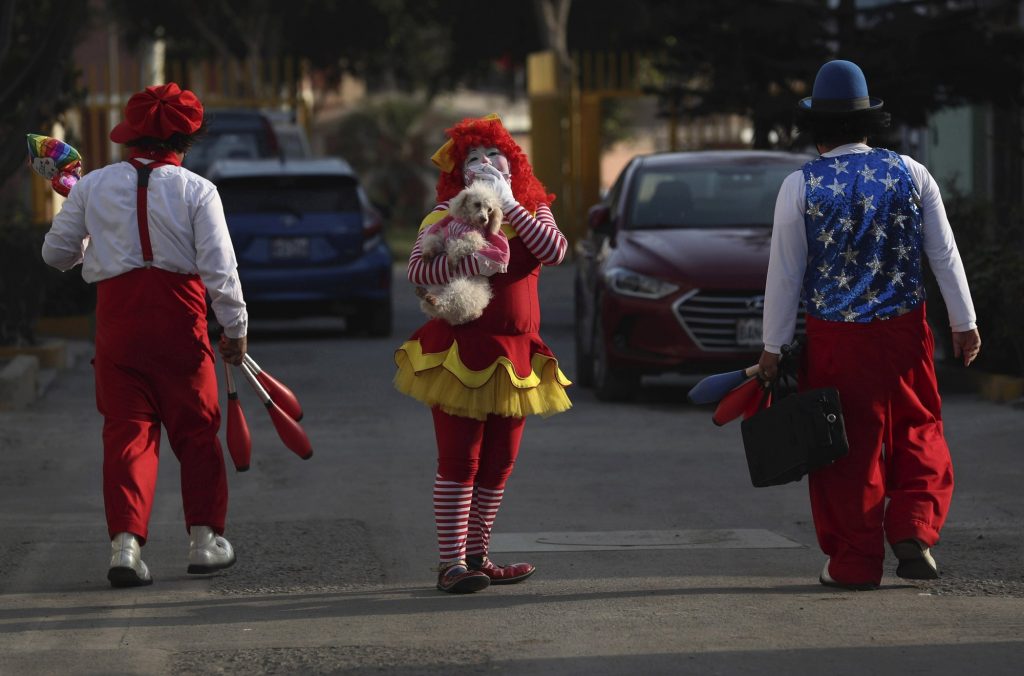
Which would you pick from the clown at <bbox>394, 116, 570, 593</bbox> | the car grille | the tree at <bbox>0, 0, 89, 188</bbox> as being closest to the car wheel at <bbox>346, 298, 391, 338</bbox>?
the tree at <bbox>0, 0, 89, 188</bbox>

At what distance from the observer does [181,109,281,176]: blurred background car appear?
24.5m

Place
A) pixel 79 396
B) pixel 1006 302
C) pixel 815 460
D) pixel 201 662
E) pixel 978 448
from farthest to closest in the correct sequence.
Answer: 1. pixel 79 396
2. pixel 1006 302
3. pixel 978 448
4. pixel 815 460
5. pixel 201 662

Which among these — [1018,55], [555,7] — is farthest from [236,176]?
[555,7]

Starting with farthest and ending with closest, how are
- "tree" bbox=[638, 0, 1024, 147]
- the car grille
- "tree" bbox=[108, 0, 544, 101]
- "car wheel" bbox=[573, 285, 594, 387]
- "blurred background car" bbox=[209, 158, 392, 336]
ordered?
"tree" bbox=[108, 0, 544, 101] → "tree" bbox=[638, 0, 1024, 147] → "blurred background car" bbox=[209, 158, 392, 336] → "car wheel" bbox=[573, 285, 594, 387] → the car grille

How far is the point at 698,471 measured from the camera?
10109mm

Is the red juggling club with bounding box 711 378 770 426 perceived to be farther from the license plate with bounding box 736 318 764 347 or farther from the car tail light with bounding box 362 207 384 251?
the car tail light with bounding box 362 207 384 251

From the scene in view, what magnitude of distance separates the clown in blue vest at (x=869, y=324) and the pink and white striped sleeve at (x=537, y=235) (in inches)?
29.3

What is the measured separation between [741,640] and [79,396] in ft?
27.5

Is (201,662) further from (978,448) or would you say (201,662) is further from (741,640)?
(978,448)

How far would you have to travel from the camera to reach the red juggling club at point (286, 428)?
24.2 ft

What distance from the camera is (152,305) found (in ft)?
23.8

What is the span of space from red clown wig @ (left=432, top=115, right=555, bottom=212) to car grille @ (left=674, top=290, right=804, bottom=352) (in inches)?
211

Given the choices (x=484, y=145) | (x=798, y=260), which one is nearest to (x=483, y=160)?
(x=484, y=145)

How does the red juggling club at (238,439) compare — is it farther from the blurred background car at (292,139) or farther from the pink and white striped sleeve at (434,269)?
the blurred background car at (292,139)
